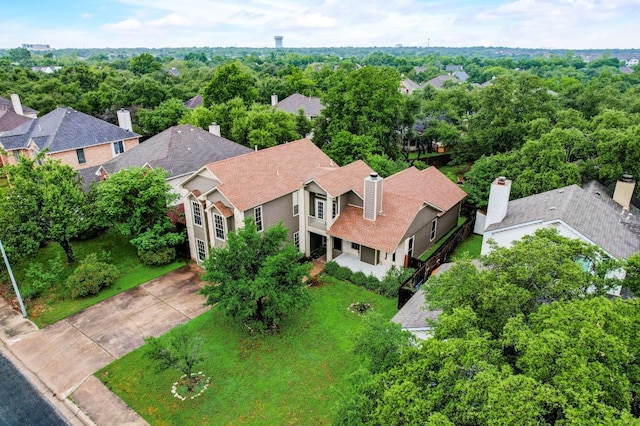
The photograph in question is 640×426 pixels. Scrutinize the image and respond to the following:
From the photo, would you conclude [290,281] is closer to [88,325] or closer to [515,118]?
[88,325]

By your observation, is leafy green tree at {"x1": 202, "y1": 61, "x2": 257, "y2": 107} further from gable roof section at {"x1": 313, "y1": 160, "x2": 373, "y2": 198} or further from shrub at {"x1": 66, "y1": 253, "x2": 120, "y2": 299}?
shrub at {"x1": 66, "y1": 253, "x2": 120, "y2": 299}

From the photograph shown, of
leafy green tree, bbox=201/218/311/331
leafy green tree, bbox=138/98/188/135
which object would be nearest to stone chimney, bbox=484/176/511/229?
leafy green tree, bbox=201/218/311/331

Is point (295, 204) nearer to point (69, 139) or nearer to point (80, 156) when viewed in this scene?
point (80, 156)

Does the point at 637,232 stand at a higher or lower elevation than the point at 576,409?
lower

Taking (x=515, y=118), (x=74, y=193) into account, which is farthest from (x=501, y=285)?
(x=515, y=118)

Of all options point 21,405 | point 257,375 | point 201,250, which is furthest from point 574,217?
point 21,405

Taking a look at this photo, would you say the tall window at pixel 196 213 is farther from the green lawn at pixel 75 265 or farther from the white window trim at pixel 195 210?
the green lawn at pixel 75 265
